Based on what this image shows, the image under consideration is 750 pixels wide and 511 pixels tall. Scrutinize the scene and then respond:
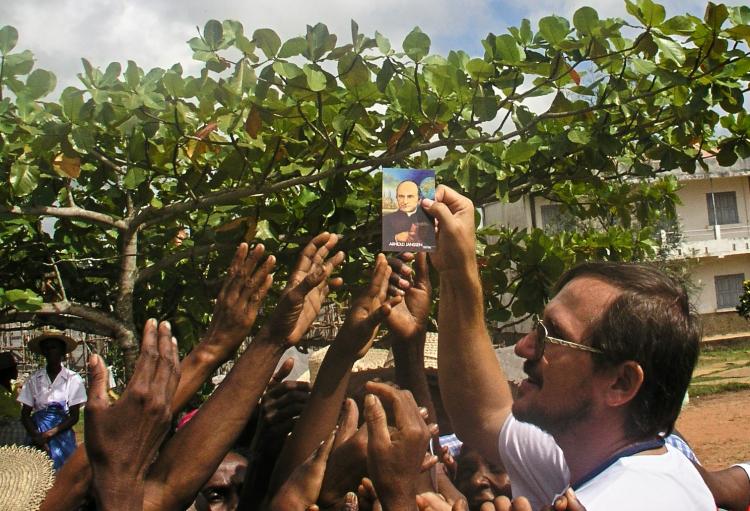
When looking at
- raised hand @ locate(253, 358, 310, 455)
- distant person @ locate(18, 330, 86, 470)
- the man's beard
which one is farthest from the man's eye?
distant person @ locate(18, 330, 86, 470)

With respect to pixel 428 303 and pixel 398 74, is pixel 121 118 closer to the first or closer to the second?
pixel 398 74

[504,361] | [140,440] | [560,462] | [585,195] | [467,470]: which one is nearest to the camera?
[140,440]

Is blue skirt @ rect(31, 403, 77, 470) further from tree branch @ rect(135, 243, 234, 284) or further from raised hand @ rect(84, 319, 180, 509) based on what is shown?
raised hand @ rect(84, 319, 180, 509)

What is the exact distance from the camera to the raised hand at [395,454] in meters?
1.57

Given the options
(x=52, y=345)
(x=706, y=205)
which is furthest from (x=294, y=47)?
(x=706, y=205)

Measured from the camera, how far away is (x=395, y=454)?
62.0 inches

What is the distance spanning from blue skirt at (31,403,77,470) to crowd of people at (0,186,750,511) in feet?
11.9

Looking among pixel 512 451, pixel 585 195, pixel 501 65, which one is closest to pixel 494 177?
pixel 501 65

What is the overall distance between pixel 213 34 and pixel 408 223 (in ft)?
3.97

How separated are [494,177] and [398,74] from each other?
A: 2.46ft

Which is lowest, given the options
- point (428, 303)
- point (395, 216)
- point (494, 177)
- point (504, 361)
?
point (504, 361)

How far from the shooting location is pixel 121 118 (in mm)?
2936

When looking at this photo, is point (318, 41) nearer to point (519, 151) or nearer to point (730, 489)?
point (519, 151)

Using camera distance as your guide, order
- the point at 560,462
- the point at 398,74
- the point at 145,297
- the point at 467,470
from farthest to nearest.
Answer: the point at 145,297 → the point at 398,74 → the point at 467,470 → the point at 560,462
